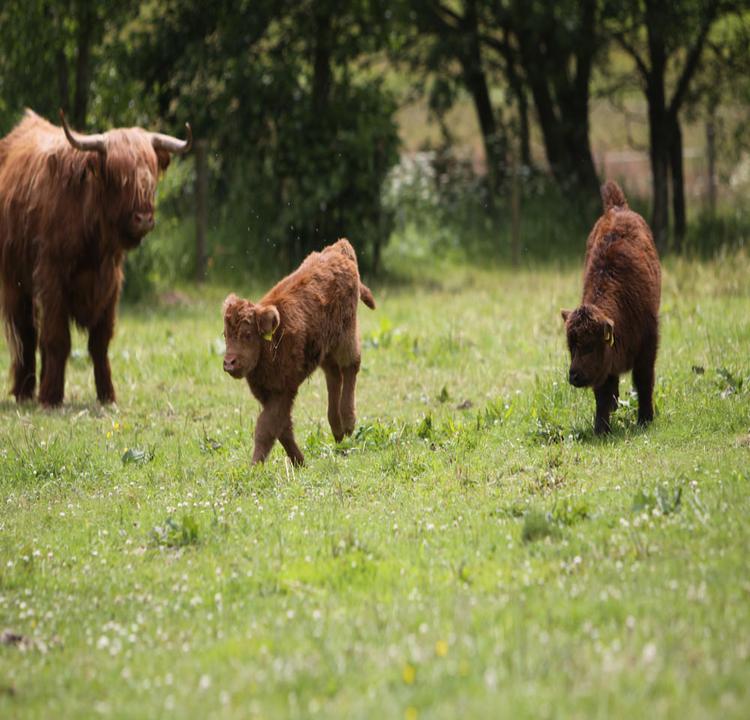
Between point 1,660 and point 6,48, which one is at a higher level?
point 6,48

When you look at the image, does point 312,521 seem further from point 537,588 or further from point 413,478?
point 537,588

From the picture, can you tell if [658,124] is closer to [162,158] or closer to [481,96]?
[481,96]

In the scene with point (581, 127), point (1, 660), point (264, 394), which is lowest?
point (1, 660)

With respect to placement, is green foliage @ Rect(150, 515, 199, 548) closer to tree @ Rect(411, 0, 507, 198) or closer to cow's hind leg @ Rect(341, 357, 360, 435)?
cow's hind leg @ Rect(341, 357, 360, 435)

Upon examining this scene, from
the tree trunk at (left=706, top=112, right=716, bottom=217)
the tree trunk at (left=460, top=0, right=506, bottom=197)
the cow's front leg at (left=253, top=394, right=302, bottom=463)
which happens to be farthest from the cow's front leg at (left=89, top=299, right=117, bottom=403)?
the tree trunk at (left=706, top=112, right=716, bottom=217)

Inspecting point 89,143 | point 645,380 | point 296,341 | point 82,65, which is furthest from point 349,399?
point 82,65

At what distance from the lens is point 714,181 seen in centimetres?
2464

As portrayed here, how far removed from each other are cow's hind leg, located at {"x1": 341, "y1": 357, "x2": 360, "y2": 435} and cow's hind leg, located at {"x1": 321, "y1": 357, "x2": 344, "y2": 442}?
36 millimetres

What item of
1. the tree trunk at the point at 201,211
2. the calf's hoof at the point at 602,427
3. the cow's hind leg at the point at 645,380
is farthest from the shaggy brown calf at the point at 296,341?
the tree trunk at the point at 201,211

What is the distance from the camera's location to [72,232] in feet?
35.1

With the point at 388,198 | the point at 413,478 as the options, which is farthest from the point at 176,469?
the point at 388,198

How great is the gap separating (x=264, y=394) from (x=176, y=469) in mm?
811

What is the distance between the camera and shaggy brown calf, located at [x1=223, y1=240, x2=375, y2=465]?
7.78 metres

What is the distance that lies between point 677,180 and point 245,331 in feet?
53.8
